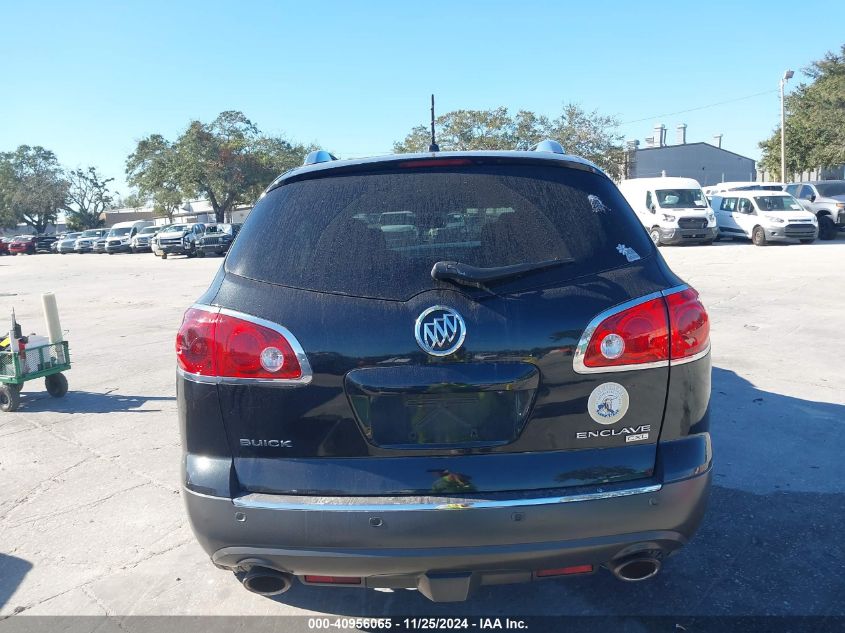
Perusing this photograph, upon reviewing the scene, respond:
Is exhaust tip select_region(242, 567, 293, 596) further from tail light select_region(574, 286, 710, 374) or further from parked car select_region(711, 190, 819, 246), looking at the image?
parked car select_region(711, 190, 819, 246)

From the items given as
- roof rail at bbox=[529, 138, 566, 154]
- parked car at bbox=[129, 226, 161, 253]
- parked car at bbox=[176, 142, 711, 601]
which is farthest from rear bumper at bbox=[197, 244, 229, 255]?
parked car at bbox=[176, 142, 711, 601]

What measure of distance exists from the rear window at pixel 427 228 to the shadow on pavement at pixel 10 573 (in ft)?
6.62

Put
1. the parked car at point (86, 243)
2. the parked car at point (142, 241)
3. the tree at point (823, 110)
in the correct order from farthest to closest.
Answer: the parked car at point (86, 243) < the parked car at point (142, 241) < the tree at point (823, 110)

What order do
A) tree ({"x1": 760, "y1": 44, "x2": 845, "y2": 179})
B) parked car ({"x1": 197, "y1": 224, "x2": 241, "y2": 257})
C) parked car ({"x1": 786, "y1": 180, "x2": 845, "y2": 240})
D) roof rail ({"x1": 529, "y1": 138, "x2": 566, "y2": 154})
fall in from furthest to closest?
1. parked car ({"x1": 197, "y1": 224, "x2": 241, "y2": 257})
2. tree ({"x1": 760, "y1": 44, "x2": 845, "y2": 179})
3. parked car ({"x1": 786, "y1": 180, "x2": 845, "y2": 240})
4. roof rail ({"x1": 529, "y1": 138, "x2": 566, "y2": 154})

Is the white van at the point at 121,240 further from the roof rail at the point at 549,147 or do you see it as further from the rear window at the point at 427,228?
the rear window at the point at 427,228

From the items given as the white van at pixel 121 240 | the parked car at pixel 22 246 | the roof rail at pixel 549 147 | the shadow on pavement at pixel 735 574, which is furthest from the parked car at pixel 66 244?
the shadow on pavement at pixel 735 574

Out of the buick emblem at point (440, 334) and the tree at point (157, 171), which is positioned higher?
the tree at point (157, 171)

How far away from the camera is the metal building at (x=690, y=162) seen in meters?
58.5

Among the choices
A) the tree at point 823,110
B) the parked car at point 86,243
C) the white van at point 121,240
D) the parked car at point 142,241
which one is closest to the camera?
the tree at point 823,110

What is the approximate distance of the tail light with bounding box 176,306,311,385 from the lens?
2236mm

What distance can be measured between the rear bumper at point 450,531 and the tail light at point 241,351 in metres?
0.41

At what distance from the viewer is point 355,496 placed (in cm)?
218

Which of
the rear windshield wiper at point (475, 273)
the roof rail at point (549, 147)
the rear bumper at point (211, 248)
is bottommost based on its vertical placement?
the rear bumper at point (211, 248)

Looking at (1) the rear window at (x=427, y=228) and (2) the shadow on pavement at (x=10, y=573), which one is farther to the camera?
(2) the shadow on pavement at (x=10, y=573)
